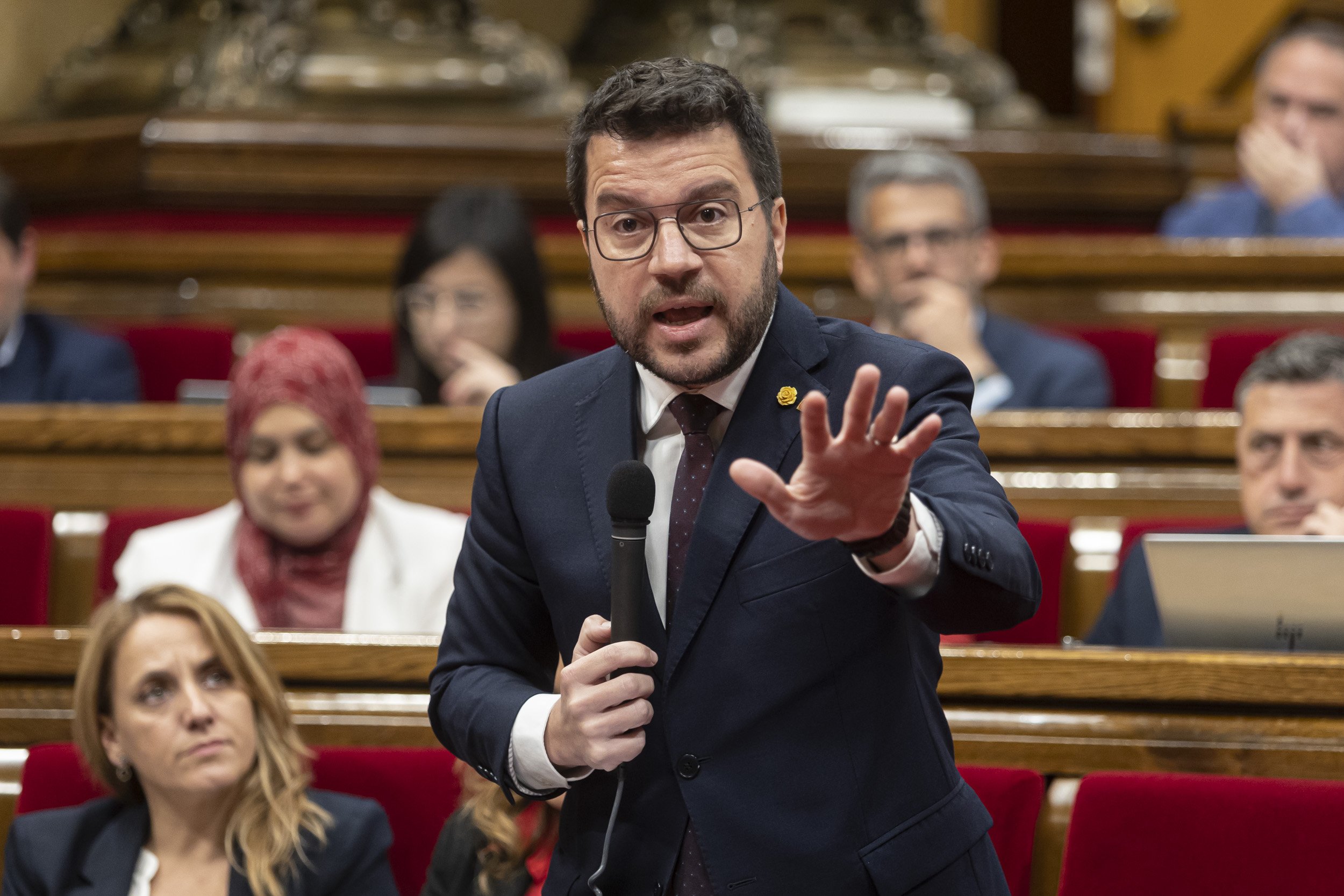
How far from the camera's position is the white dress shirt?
23.6 inches

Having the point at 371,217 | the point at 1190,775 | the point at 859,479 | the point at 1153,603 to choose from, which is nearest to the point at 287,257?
the point at 371,217

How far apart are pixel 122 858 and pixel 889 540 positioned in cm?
61

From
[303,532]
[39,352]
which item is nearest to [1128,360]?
[303,532]

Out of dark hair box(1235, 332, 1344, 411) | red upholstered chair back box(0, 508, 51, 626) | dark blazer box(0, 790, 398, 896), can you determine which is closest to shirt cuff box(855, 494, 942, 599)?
dark blazer box(0, 790, 398, 896)

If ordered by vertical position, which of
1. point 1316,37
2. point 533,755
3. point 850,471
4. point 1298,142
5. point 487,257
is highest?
point 1316,37

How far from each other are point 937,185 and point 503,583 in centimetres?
104

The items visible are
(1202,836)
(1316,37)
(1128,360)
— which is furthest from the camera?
(1316,37)

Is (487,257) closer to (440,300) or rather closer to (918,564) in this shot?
(440,300)

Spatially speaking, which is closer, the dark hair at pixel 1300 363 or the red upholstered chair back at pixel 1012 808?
the red upholstered chair back at pixel 1012 808

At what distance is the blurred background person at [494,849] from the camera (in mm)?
877

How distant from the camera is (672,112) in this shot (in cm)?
58

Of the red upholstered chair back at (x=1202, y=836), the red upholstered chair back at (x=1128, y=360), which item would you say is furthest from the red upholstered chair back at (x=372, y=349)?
the red upholstered chair back at (x=1202, y=836)

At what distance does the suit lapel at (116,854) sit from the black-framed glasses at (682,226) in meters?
0.55

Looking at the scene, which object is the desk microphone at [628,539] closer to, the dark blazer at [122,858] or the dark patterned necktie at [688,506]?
the dark patterned necktie at [688,506]
